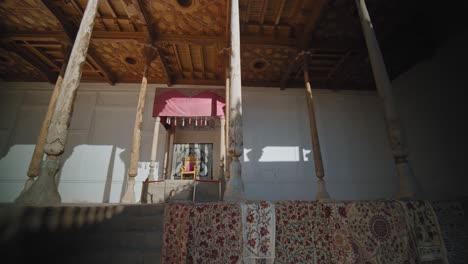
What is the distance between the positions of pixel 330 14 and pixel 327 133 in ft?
13.9

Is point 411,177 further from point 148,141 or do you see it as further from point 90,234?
point 148,141

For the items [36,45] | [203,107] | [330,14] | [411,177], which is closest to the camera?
[411,177]

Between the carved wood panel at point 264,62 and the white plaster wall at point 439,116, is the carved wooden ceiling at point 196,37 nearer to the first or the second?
the carved wood panel at point 264,62

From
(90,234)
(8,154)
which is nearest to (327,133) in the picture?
(90,234)

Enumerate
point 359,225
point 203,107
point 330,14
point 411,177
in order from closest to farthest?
point 359,225
point 411,177
point 330,14
point 203,107

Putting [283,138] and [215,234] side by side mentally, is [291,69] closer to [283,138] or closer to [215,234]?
[283,138]

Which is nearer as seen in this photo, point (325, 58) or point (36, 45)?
point (36, 45)

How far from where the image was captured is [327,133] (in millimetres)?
8344

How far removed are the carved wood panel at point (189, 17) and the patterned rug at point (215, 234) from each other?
16.7 ft

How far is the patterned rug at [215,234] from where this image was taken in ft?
6.98

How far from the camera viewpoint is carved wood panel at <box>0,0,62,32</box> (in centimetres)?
546

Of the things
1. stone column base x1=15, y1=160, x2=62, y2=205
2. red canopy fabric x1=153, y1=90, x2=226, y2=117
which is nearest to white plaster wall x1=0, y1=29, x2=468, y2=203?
red canopy fabric x1=153, y1=90, x2=226, y2=117

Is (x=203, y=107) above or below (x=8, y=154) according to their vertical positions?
above

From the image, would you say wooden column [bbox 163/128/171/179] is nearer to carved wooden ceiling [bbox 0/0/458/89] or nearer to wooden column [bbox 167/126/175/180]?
wooden column [bbox 167/126/175/180]
